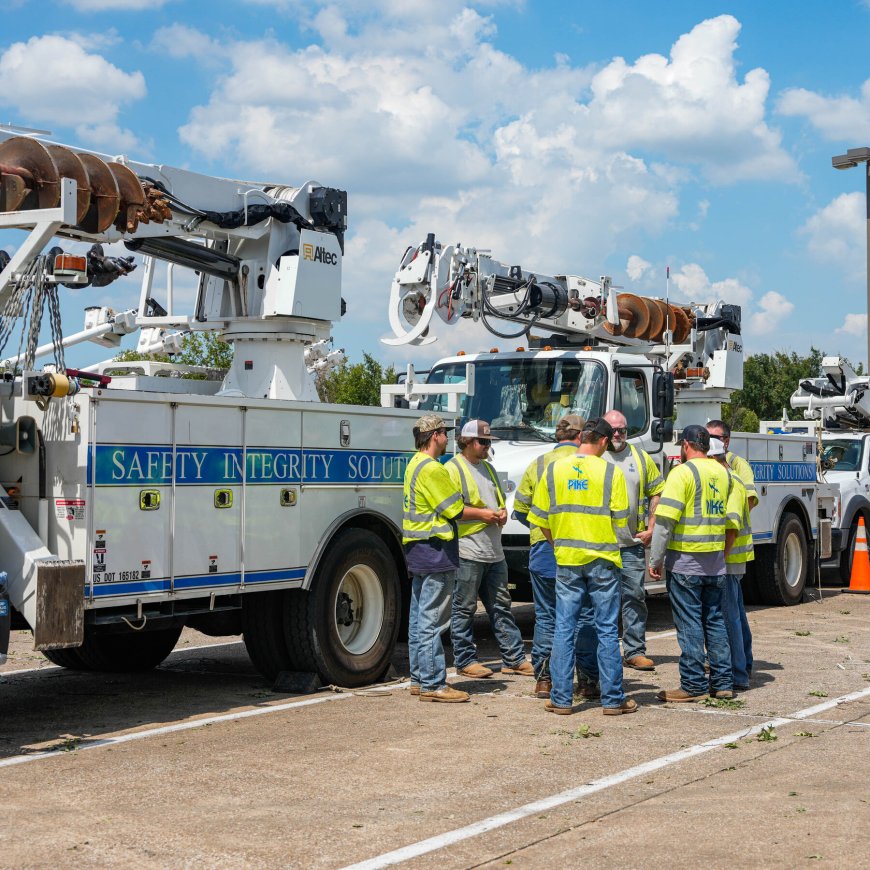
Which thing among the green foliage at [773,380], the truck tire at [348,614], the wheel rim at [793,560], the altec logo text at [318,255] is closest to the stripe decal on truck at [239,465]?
the truck tire at [348,614]

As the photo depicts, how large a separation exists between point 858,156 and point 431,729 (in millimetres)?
19395

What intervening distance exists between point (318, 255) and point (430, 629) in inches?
145

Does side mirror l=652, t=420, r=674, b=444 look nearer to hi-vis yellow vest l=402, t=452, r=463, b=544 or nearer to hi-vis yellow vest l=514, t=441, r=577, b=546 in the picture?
hi-vis yellow vest l=514, t=441, r=577, b=546

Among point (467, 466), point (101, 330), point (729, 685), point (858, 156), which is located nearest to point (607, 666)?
point (729, 685)

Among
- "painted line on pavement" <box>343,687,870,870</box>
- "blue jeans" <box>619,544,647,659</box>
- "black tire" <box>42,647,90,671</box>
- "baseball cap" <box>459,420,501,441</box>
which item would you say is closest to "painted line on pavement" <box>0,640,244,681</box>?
"black tire" <box>42,647,90,671</box>

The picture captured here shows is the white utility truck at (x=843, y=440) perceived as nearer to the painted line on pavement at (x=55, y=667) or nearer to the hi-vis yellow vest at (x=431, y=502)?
the painted line on pavement at (x=55, y=667)

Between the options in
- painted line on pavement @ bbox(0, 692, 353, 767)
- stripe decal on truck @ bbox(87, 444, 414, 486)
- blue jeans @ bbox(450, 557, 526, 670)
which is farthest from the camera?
blue jeans @ bbox(450, 557, 526, 670)

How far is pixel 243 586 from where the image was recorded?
9078mm

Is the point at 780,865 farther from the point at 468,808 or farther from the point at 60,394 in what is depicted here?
the point at 60,394

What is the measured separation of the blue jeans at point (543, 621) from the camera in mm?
9688

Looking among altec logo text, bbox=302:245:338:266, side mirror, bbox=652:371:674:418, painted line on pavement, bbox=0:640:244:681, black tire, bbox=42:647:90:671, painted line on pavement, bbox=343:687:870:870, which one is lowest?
painted line on pavement, bbox=343:687:870:870

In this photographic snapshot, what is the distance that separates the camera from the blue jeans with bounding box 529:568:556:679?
969 cm

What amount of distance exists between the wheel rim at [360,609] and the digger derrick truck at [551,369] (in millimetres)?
2072

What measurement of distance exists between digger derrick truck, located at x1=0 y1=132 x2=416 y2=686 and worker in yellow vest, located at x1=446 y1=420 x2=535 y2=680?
54 centimetres
